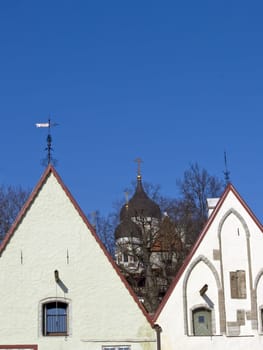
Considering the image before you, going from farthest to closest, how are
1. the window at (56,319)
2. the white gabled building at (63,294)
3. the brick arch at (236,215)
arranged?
A: the brick arch at (236,215) → the window at (56,319) → the white gabled building at (63,294)

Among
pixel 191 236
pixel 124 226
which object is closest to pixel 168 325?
pixel 191 236

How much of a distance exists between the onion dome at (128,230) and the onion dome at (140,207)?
1.43 metres

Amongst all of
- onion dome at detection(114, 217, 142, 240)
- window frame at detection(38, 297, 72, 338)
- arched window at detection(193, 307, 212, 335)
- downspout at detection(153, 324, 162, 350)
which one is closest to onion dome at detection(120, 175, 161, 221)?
onion dome at detection(114, 217, 142, 240)

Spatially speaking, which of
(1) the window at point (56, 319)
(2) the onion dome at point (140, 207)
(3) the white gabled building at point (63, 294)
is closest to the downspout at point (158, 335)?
(3) the white gabled building at point (63, 294)

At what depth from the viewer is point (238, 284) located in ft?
84.7

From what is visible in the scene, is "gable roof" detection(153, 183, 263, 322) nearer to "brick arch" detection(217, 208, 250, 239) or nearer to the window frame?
"brick arch" detection(217, 208, 250, 239)

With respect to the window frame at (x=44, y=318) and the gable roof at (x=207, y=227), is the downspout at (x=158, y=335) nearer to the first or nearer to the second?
the gable roof at (x=207, y=227)

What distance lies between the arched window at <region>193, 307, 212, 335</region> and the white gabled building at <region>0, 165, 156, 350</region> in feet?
5.54

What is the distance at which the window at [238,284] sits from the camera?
25.7 meters

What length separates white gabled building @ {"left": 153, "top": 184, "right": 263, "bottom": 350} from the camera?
83.4 ft

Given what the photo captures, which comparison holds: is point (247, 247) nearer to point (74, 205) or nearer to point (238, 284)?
point (238, 284)

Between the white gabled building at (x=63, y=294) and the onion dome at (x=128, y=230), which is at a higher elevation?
the onion dome at (x=128, y=230)

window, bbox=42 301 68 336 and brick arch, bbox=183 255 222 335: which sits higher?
brick arch, bbox=183 255 222 335

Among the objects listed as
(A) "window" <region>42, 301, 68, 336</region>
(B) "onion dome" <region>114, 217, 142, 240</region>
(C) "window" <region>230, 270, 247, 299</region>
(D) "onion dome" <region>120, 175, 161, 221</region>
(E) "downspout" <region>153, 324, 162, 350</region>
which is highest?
(D) "onion dome" <region>120, 175, 161, 221</region>
